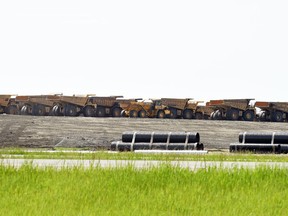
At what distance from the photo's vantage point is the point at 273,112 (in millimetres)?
60875

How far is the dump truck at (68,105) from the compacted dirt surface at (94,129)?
7.53 m

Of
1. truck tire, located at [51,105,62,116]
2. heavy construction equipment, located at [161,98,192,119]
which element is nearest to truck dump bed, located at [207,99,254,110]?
heavy construction equipment, located at [161,98,192,119]

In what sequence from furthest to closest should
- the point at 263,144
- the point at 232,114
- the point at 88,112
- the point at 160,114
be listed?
the point at 232,114 → the point at 88,112 → the point at 160,114 → the point at 263,144

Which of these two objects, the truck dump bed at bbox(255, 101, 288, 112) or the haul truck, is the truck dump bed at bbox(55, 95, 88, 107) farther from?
the truck dump bed at bbox(255, 101, 288, 112)

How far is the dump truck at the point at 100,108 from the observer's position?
196ft

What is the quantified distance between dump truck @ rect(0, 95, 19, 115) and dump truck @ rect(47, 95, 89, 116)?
4.76 meters

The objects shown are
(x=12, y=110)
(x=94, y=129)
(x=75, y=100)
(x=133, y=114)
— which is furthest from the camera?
(x=12, y=110)

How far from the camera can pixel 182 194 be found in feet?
42.3

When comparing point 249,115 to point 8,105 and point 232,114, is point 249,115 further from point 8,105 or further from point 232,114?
point 8,105

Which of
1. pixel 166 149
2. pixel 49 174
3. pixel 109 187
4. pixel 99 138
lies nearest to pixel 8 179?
pixel 49 174

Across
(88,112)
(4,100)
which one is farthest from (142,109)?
(4,100)

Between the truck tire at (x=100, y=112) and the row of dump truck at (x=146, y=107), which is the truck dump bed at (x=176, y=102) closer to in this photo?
the row of dump truck at (x=146, y=107)

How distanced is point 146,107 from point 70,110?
24.5 ft

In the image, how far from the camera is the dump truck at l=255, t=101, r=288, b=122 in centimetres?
6021
